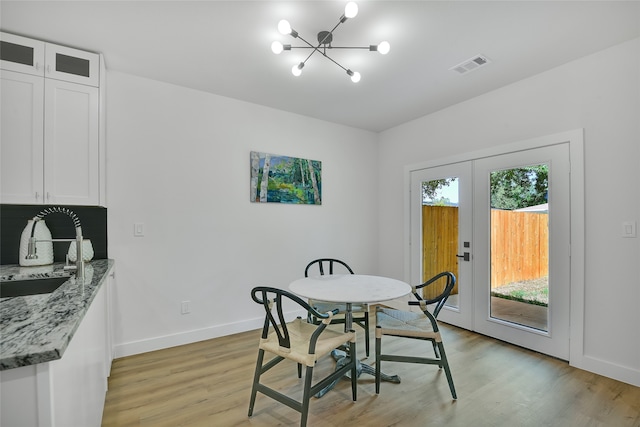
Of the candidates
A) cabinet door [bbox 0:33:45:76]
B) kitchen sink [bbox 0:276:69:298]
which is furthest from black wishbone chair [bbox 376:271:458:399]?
cabinet door [bbox 0:33:45:76]

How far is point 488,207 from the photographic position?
10.6ft

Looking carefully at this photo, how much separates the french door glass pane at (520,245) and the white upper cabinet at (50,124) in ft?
12.4

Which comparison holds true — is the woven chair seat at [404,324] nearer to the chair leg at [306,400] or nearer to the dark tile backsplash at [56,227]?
the chair leg at [306,400]

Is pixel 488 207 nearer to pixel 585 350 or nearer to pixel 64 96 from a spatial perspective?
pixel 585 350

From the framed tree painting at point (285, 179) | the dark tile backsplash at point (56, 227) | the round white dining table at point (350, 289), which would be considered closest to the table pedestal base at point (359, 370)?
the round white dining table at point (350, 289)

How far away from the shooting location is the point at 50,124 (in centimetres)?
226

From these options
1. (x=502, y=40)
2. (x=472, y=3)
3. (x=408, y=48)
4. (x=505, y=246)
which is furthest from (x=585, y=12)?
(x=505, y=246)

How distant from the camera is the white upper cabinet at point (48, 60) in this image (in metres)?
2.15

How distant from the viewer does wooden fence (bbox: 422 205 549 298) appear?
2.85 m

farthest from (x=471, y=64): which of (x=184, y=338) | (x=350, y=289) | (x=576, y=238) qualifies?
(x=184, y=338)

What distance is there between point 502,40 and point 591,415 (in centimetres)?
272

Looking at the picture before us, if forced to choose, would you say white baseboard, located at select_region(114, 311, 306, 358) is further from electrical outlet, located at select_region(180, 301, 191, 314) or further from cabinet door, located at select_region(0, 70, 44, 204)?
cabinet door, located at select_region(0, 70, 44, 204)

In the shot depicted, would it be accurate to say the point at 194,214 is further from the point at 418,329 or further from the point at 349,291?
the point at 418,329

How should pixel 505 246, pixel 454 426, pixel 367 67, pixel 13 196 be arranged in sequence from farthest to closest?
pixel 505 246 → pixel 367 67 → pixel 13 196 → pixel 454 426
